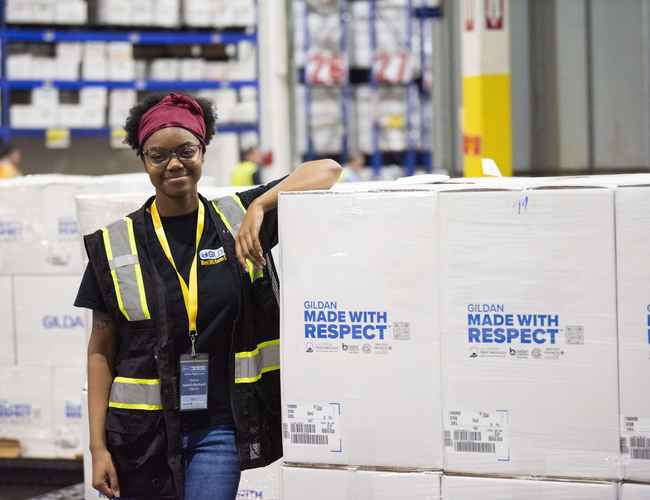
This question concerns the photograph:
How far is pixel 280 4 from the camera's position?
12602 mm

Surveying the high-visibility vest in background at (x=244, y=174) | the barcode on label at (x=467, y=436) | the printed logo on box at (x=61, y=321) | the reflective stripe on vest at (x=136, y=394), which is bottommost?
the barcode on label at (x=467, y=436)

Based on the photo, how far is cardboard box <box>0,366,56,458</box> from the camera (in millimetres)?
5895

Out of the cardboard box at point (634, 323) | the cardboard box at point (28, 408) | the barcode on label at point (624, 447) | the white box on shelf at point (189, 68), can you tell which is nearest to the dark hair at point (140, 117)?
the cardboard box at point (634, 323)

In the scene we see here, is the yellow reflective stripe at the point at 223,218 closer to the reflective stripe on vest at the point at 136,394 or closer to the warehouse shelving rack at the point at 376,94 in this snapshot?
the reflective stripe on vest at the point at 136,394

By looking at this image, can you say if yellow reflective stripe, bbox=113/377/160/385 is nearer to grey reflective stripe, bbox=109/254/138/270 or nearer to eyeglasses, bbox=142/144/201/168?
grey reflective stripe, bbox=109/254/138/270

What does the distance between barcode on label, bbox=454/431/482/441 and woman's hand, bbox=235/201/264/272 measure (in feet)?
2.10

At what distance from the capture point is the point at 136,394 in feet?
9.99

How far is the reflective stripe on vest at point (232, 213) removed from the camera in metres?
3.09

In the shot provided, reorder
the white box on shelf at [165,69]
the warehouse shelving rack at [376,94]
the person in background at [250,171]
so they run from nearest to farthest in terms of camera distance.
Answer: the person in background at [250,171] → the white box on shelf at [165,69] → the warehouse shelving rack at [376,94]

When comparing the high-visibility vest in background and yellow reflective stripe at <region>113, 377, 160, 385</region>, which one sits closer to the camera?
yellow reflective stripe at <region>113, 377, 160, 385</region>

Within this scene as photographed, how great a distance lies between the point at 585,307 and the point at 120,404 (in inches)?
46.8

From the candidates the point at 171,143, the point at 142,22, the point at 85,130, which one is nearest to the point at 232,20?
the point at 142,22

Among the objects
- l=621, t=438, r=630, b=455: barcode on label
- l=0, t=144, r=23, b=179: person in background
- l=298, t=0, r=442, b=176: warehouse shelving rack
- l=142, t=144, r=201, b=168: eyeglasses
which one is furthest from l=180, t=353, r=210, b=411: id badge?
l=298, t=0, r=442, b=176: warehouse shelving rack

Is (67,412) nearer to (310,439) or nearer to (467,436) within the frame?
(310,439)
